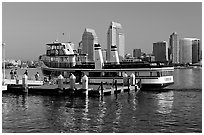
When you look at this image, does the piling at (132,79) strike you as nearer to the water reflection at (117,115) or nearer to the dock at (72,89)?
the dock at (72,89)

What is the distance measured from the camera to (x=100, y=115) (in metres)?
23.1

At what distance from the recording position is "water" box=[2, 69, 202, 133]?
1913 centimetres

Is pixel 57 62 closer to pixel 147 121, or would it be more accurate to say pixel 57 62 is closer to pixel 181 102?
pixel 181 102

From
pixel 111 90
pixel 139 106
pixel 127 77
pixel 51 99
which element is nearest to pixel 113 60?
pixel 127 77

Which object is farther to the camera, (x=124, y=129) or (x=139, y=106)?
(x=139, y=106)

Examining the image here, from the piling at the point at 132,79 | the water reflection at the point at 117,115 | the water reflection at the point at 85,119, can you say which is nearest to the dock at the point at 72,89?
the piling at the point at 132,79

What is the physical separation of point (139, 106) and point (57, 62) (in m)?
27.1

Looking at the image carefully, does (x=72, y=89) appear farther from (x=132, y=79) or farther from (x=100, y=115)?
(x=100, y=115)

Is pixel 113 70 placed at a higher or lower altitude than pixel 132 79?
higher

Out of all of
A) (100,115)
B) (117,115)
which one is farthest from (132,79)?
(100,115)

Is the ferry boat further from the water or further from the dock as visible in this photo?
the water

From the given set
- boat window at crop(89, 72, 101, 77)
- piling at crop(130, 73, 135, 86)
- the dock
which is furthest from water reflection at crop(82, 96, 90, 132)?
boat window at crop(89, 72, 101, 77)

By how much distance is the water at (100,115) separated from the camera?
19128 mm

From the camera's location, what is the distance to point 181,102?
98.6 ft
